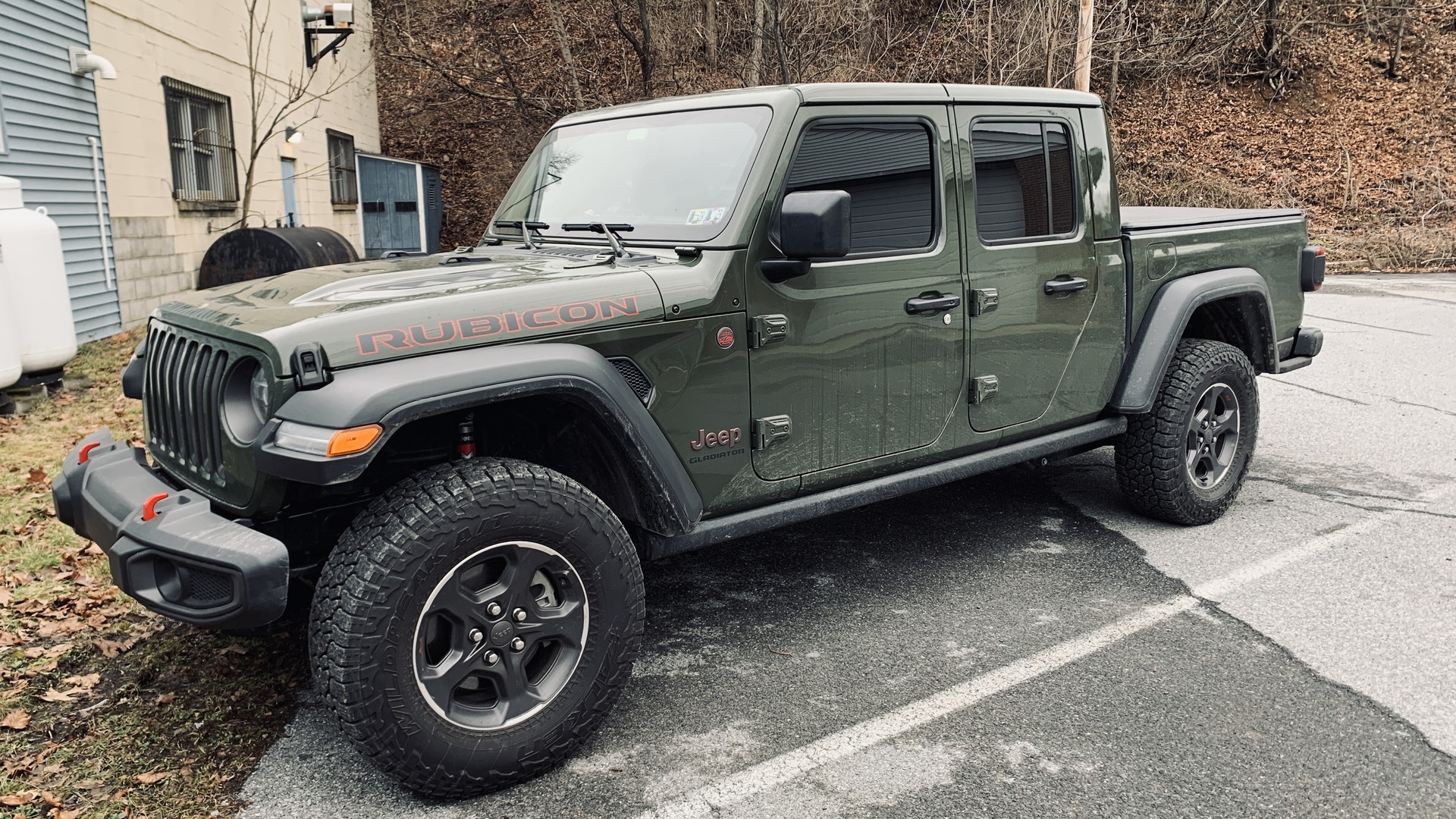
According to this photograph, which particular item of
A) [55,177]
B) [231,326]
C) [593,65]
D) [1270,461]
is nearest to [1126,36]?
[593,65]

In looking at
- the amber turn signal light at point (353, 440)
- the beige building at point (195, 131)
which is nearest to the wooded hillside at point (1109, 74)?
the beige building at point (195, 131)

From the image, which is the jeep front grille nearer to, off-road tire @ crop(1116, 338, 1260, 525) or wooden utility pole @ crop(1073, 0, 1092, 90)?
off-road tire @ crop(1116, 338, 1260, 525)

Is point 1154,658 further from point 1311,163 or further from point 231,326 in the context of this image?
point 1311,163

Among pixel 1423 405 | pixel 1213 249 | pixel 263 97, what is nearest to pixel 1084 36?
pixel 1423 405

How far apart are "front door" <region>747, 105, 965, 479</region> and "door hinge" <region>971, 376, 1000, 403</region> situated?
10cm

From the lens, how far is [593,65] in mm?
21891

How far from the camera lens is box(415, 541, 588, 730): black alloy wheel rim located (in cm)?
281

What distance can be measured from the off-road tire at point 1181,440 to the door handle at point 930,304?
145 cm

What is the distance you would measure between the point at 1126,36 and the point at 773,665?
19.5 meters

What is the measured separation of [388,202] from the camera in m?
19.9

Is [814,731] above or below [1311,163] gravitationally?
below

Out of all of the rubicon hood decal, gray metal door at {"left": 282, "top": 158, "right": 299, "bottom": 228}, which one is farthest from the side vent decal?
gray metal door at {"left": 282, "top": 158, "right": 299, "bottom": 228}

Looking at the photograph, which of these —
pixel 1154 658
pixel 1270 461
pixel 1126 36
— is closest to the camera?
pixel 1154 658

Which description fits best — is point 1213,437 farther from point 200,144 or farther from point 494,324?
point 200,144
